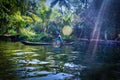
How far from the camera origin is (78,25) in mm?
34094

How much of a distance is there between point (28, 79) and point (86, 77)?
2.01 meters

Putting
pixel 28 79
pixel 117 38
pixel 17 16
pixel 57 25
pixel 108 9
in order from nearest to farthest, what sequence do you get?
pixel 28 79 < pixel 17 16 < pixel 108 9 < pixel 117 38 < pixel 57 25

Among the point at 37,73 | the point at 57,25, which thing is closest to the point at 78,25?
the point at 57,25

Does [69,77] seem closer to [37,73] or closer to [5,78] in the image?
[37,73]

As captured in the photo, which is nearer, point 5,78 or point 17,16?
point 5,78

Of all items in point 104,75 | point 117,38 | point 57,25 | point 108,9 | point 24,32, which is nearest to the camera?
point 104,75

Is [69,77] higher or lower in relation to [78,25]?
lower

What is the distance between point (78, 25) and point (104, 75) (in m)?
26.4

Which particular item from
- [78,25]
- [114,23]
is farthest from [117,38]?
[78,25]

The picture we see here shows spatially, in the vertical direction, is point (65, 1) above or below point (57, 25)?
above

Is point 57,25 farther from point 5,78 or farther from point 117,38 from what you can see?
point 5,78

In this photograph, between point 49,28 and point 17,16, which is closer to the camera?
point 17,16

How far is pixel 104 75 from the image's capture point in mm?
8008

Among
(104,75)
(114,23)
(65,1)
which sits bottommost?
(104,75)
